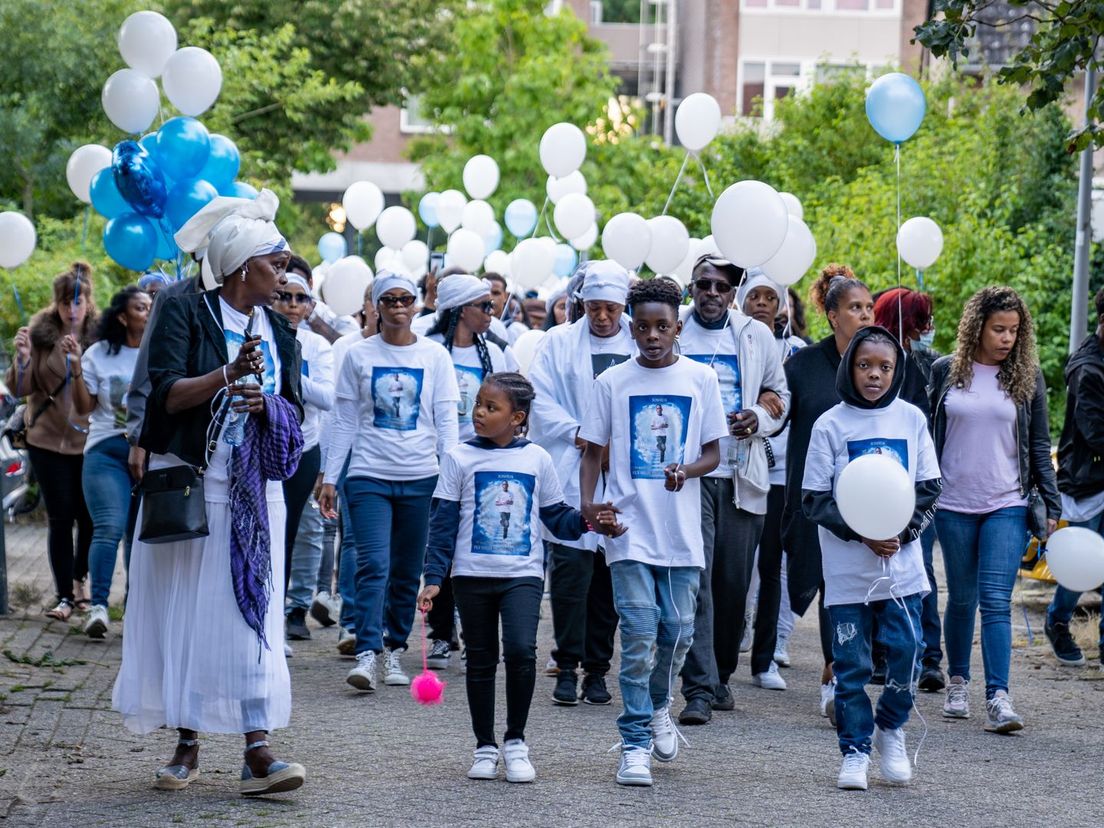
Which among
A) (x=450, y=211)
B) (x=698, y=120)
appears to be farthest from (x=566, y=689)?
(x=450, y=211)

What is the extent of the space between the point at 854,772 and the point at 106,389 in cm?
580

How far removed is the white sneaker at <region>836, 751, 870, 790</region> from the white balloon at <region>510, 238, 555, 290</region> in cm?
992

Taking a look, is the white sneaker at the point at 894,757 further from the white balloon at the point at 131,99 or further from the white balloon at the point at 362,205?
the white balloon at the point at 362,205

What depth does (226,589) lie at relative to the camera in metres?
6.68

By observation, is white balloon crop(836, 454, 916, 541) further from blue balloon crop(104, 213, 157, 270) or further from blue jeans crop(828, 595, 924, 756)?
blue balloon crop(104, 213, 157, 270)

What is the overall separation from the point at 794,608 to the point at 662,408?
2383 millimetres

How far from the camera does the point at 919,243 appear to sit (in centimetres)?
1231

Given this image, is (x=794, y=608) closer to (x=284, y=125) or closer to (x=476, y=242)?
(x=476, y=242)

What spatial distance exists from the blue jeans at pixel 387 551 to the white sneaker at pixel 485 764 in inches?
91.5

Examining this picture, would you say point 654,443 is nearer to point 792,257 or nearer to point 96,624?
point 792,257

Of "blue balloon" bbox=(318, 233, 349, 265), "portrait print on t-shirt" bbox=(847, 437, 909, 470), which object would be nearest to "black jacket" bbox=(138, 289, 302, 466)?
"portrait print on t-shirt" bbox=(847, 437, 909, 470)

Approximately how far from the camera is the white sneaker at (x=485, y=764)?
7051mm

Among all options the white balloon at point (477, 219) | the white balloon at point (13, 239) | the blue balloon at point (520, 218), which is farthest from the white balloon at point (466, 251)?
the white balloon at point (13, 239)

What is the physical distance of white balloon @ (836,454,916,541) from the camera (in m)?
6.82
